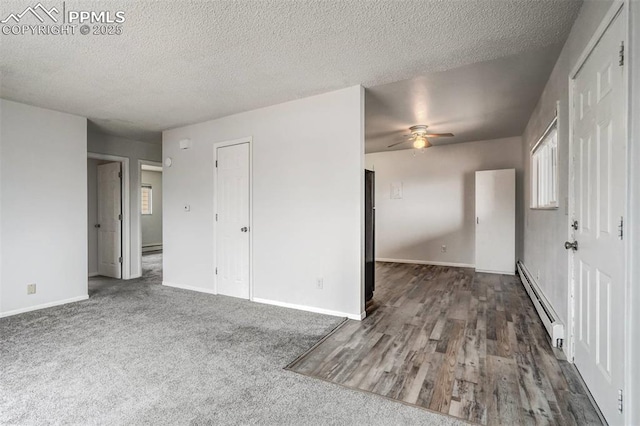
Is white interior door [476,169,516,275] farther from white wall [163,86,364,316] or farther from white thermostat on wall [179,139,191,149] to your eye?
white thermostat on wall [179,139,191,149]

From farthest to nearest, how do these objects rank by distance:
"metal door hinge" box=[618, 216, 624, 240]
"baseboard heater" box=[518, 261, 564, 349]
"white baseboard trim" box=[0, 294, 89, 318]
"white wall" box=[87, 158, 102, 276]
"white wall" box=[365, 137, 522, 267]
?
"white wall" box=[365, 137, 522, 267] < "white wall" box=[87, 158, 102, 276] < "white baseboard trim" box=[0, 294, 89, 318] < "baseboard heater" box=[518, 261, 564, 349] < "metal door hinge" box=[618, 216, 624, 240]

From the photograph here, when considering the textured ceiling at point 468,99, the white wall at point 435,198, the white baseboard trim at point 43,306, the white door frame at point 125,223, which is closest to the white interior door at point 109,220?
the white door frame at point 125,223

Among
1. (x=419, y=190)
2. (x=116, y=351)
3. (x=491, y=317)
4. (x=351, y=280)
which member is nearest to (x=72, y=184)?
(x=116, y=351)

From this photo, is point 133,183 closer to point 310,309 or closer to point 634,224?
point 310,309

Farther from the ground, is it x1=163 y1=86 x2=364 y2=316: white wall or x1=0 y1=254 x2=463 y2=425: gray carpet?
x1=163 y1=86 x2=364 y2=316: white wall

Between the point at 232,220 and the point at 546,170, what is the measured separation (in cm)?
396

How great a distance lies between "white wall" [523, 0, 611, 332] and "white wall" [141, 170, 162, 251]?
30.2 ft

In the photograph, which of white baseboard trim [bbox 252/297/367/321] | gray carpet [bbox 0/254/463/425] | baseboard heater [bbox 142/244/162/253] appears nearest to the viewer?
gray carpet [bbox 0/254/463/425]

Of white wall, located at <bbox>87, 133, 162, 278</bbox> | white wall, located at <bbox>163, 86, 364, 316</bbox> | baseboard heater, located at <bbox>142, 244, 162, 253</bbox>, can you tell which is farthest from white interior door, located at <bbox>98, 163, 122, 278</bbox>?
baseboard heater, located at <bbox>142, 244, 162, 253</bbox>

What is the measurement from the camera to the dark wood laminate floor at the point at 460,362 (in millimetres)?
1823

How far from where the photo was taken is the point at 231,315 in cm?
349

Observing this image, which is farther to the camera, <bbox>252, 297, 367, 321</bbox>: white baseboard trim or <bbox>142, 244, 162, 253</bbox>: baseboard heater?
<bbox>142, 244, 162, 253</bbox>: baseboard heater

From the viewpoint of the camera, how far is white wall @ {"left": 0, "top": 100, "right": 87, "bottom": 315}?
359 centimetres

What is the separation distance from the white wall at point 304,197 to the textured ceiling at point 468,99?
27.0 inches
